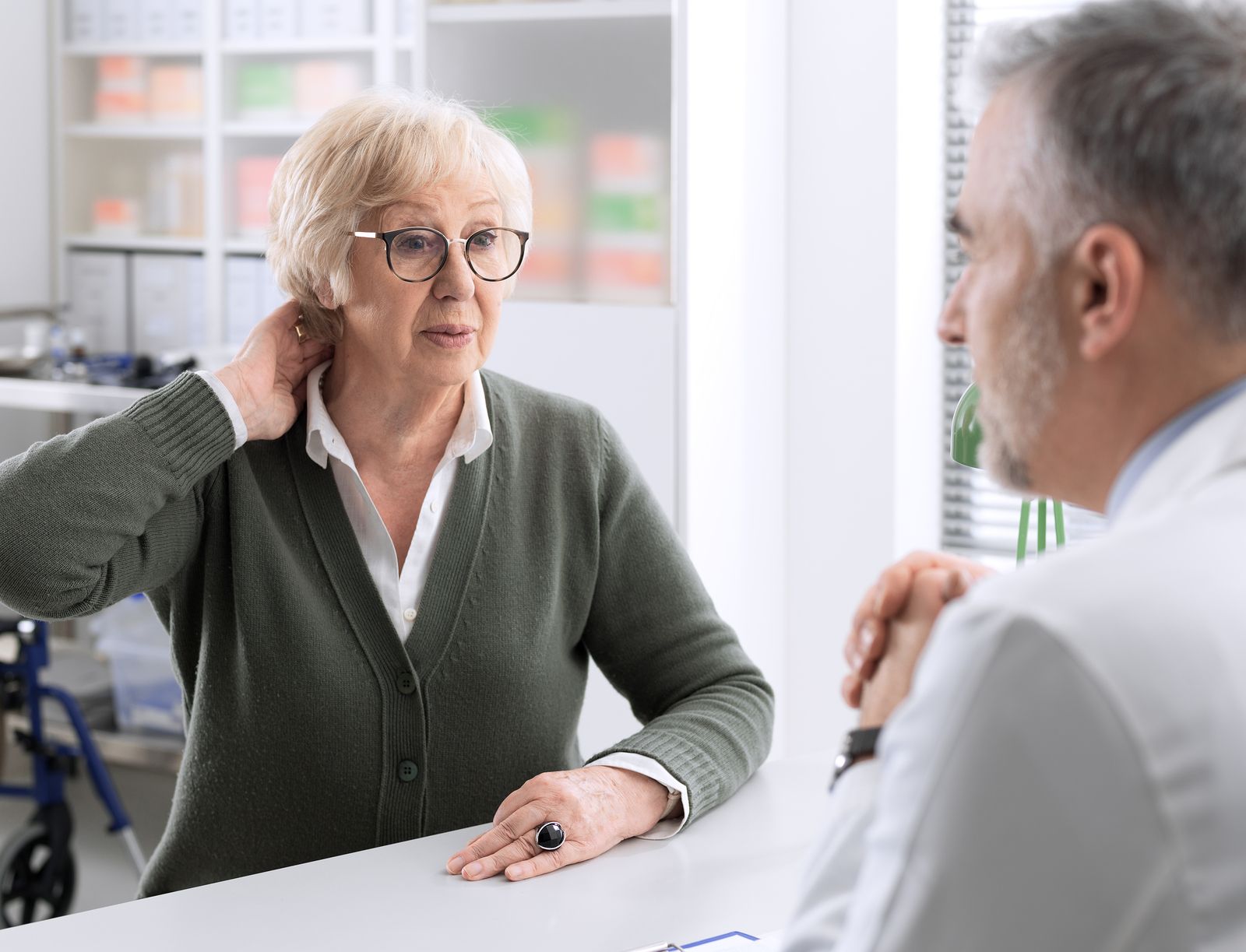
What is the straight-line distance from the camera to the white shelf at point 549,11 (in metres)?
2.56

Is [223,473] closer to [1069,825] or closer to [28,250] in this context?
[1069,825]

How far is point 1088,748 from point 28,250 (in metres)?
4.19

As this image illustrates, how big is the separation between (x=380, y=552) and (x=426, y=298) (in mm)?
302

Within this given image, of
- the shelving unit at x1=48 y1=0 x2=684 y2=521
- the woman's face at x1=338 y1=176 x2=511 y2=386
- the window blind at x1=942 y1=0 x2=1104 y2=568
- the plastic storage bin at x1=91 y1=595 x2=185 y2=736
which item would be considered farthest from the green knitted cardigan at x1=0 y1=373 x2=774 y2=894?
the plastic storage bin at x1=91 y1=595 x2=185 y2=736

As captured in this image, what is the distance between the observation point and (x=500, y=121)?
2682 millimetres

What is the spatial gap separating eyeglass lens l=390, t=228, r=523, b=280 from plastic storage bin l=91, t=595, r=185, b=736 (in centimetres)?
207

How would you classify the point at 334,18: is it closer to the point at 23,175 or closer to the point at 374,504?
the point at 23,175

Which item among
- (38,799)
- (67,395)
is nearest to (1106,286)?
(38,799)

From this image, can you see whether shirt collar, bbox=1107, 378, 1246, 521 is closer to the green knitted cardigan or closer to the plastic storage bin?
the green knitted cardigan

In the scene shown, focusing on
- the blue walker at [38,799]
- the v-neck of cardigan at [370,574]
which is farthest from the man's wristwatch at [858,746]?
the blue walker at [38,799]

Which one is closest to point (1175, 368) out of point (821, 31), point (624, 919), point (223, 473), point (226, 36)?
point (624, 919)

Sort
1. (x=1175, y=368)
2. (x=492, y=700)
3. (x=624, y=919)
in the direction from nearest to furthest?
(x=1175, y=368) → (x=624, y=919) → (x=492, y=700)

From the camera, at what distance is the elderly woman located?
1543 millimetres

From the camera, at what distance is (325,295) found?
1694 mm
